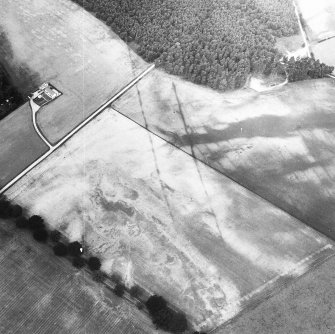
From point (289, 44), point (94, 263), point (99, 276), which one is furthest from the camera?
point (289, 44)

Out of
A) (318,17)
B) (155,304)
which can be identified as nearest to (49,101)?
(155,304)

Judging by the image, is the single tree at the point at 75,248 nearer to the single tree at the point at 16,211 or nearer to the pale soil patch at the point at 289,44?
the single tree at the point at 16,211

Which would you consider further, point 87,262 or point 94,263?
point 87,262

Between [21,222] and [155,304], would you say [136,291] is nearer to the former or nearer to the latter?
[155,304]

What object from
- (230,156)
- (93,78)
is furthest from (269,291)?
(93,78)

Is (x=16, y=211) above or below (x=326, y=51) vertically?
above

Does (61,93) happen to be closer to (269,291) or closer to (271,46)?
(271,46)
